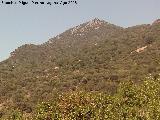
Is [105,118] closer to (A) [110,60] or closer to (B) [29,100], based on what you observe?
(B) [29,100]

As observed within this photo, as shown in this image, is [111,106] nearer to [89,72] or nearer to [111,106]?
[111,106]

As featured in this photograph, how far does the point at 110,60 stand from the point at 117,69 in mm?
22855

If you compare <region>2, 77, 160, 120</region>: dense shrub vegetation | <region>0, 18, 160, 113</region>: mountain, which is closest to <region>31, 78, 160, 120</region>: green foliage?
<region>2, 77, 160, 120</region>: dense shrub vegetation

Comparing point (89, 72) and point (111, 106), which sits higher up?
point (111, 106)

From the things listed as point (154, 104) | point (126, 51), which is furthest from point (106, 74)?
point (154, 104)

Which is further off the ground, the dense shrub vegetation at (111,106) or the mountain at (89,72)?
the dense shrub vegetation at (111,106)

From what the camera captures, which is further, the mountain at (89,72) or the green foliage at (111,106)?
the mountain at (89,72)

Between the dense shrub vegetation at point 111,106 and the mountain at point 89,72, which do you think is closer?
the dense shrub vegetation at point 111,106

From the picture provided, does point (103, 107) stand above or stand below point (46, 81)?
above

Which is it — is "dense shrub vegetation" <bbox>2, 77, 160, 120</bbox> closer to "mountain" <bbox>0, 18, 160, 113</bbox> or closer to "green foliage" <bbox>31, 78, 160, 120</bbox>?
"green foliage" <bbox>31, 78, 160, 120</bbox>

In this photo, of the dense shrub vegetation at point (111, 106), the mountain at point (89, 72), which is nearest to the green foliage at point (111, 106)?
the dense shrub vegetation at point (111, 106)

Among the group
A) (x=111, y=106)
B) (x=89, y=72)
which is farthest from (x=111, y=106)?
(x=89, y=72)

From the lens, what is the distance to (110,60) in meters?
156

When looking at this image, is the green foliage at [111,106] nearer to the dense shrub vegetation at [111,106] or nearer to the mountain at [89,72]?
the dense shrub vegetation at [111,106]
